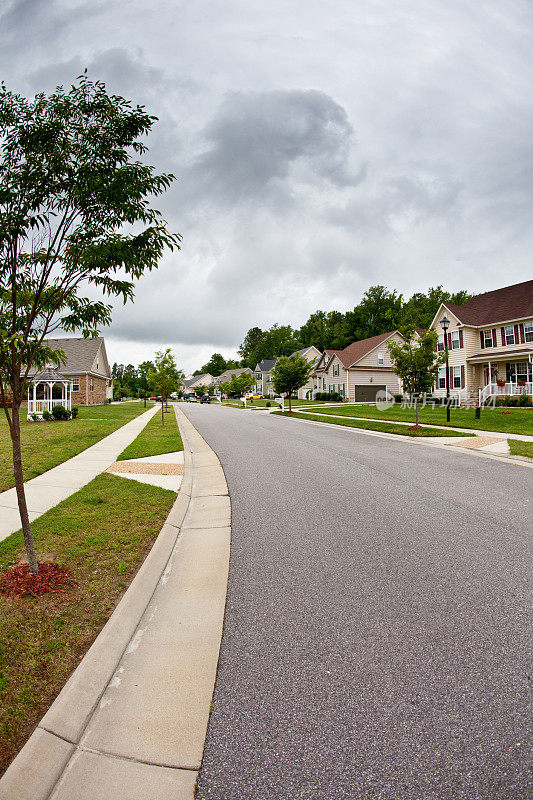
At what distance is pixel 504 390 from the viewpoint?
1192 inches

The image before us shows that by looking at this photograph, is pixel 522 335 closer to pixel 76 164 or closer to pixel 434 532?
pixel 434 532

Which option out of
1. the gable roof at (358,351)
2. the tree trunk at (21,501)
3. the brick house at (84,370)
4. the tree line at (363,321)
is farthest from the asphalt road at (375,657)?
the tree line at (363,321)

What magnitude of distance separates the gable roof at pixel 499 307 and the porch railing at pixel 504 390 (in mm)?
4677

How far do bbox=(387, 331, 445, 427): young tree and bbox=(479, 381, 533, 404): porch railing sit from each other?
11390 mm

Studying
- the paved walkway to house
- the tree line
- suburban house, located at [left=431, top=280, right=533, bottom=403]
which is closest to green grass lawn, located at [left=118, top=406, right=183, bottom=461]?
the paved walkway to house

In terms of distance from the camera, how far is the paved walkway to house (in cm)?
620

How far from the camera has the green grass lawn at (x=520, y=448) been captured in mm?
11256

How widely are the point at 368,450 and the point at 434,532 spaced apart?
7441 millimetres

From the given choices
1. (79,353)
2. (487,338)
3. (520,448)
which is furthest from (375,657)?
(79,353)

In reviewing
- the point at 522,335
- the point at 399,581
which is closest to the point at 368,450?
the point at 399,581

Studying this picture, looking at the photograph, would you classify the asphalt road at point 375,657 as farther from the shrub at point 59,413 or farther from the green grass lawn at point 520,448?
the shrub at point 59,413

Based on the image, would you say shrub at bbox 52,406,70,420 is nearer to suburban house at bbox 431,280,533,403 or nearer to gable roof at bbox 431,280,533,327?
suburban house at bbox 431,280,533,403

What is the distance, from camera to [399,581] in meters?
4.12

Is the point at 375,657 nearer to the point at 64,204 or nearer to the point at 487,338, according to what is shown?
the point at 64,204
